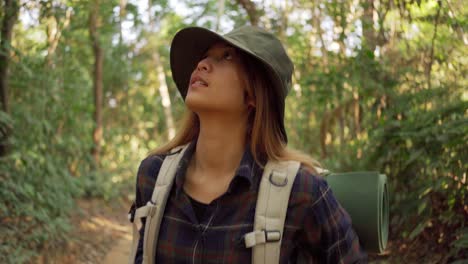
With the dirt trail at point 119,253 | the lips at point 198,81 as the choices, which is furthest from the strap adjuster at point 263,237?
the dirt trail at point 119,253

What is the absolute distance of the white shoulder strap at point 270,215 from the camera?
1993mm

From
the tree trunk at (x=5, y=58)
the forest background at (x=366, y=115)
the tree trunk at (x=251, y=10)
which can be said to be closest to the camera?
the forest background at (x=366, y=115)

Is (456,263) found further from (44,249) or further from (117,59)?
(117,59)

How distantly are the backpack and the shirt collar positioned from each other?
0.10ft

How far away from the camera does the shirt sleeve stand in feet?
6.89

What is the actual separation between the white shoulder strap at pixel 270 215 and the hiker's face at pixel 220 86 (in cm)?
38

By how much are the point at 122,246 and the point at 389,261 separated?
17.0 feet

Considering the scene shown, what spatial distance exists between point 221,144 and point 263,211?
48 cm

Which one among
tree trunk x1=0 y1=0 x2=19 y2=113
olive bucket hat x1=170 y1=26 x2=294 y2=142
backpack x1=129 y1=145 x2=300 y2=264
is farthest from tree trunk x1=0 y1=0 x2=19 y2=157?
backpack x1=129 y1=145 x2=300 y2=264

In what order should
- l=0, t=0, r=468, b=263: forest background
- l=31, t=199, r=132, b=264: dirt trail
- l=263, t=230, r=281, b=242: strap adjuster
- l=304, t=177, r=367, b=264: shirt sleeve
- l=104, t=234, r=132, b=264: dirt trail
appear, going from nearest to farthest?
l=263, t=230, r=281, b=242: strap adjuster → l=304, t=177, r=367, b=264: shirt sleeve → l=0, t=0, r=468, b=263: forest background → l=31, t=199, r=132, b=264: dirt trail → l=104, t=234, r=132, b=264: dirt trail

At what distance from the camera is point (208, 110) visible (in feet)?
7.65

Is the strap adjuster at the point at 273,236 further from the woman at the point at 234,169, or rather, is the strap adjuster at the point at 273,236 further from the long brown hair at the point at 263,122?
the long brown hair at the point at 263,122

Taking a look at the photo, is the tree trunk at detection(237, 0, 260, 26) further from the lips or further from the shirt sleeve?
the shirt sleeve

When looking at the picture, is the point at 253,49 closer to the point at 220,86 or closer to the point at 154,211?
the point at 220,86
